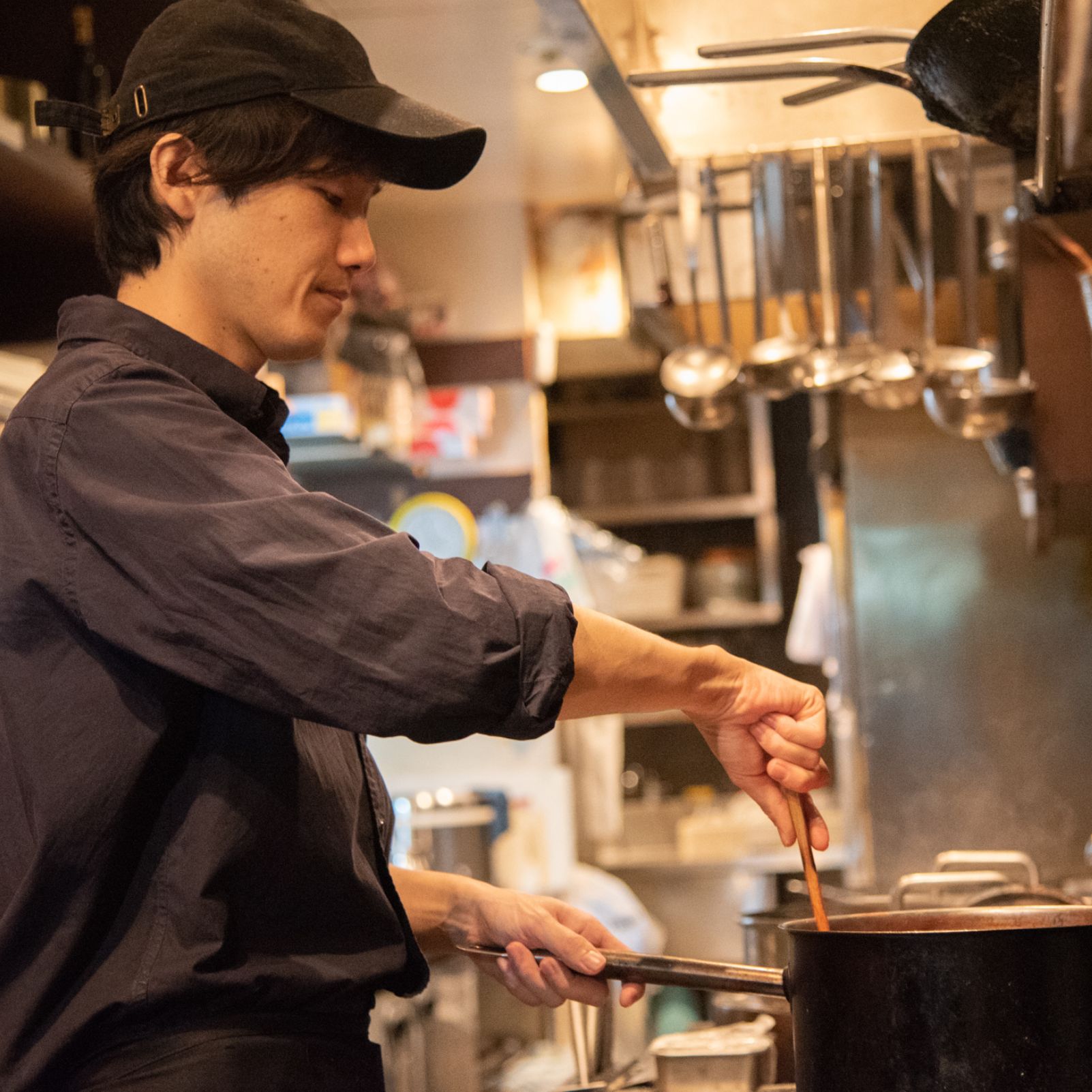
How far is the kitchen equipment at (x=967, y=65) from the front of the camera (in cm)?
103

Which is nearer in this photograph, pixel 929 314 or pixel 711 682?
pixel 711 682

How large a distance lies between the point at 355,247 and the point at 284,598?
0.34 meters

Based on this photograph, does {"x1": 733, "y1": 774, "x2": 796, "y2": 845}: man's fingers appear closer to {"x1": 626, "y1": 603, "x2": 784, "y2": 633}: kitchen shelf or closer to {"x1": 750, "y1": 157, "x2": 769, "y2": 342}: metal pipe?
{"x1": 750, "y1": 157, "x2": 769, "y2": 342}: metal pipe

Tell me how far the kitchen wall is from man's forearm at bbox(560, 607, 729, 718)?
73.6 inches

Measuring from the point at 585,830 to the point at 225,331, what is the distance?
12.1 ft

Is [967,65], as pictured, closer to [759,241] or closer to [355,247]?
[355,247]

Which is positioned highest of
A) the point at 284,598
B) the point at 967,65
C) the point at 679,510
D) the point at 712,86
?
the point at 679,510

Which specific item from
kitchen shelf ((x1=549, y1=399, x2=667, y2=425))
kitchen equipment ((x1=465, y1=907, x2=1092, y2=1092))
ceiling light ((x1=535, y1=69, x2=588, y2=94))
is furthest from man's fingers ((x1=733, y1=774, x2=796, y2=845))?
kitchen shelf ((x1=549, y1=399, x2=667, y2=425))

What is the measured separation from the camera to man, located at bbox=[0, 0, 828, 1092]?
0.86 meters

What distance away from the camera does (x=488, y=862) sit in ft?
10.3

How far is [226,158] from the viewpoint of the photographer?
1015 millimetres

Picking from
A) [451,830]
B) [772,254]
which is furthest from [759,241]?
[451,830]

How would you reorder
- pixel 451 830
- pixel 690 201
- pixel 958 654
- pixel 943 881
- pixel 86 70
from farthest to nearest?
pixel 451 830 < pixel 958 654 < pixel 86 70 < pixel 690 201 < pixel 943 881

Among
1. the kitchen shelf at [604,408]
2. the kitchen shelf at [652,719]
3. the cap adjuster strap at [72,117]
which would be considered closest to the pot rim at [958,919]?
the cap adjuster strap at [72,117]
